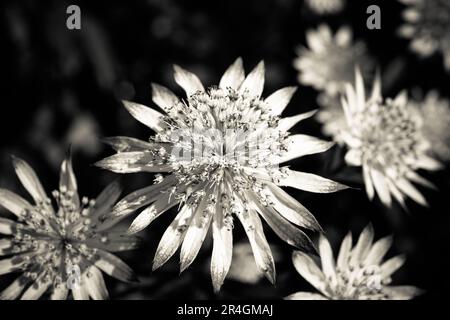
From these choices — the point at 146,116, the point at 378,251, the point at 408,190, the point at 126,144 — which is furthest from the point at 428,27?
the point at 126,144

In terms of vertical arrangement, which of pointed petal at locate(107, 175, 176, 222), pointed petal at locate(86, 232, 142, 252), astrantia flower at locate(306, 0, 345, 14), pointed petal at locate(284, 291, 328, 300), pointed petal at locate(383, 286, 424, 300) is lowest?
pointed petal at locate(383, 286, 424, 300)

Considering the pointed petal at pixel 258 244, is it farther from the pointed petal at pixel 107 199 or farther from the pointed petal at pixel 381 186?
the pointed petal at pixel 381 186

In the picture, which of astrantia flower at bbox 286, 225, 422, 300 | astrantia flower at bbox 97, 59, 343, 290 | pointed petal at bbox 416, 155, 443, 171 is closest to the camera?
astrantia flower at bbox 97, 59, 343, 290

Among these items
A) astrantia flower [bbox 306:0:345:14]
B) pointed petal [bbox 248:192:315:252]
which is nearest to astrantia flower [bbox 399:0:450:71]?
astrantia flower [bbox 306:0:345:14]

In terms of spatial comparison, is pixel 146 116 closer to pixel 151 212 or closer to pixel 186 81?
pixel 186 81

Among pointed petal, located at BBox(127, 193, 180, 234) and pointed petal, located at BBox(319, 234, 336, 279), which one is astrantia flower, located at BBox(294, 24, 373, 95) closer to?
pointed petal, located at BBox(319, 234, 336, 279)

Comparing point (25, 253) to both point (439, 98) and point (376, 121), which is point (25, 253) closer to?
point (376, 121)
